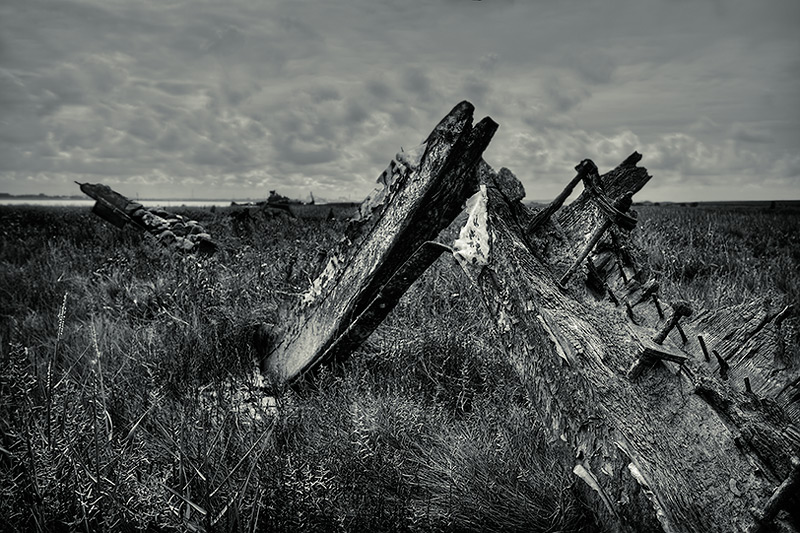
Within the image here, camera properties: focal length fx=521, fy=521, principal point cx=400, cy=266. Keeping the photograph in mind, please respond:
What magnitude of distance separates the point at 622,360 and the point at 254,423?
6.03ft

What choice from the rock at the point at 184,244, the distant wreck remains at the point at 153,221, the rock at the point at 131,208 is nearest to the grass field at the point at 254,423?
the rock at the point at 184,244

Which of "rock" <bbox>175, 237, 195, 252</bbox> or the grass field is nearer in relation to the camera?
the grass field

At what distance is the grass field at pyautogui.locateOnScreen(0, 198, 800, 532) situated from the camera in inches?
80.1

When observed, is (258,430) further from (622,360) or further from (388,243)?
(622,360)

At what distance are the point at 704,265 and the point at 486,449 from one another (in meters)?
5.84

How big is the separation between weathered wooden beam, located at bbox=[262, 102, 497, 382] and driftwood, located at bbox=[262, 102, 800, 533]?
16mm

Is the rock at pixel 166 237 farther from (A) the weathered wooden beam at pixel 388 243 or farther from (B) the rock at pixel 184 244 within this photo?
(A) the weathered wooden beam at pixel 388 243

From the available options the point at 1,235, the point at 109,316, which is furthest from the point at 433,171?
the point at 1,235

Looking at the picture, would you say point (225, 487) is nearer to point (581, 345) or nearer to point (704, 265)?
point (581, 345)

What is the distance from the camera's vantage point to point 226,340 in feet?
12.9

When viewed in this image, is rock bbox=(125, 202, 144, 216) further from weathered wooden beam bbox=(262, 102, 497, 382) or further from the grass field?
weathered wooden beam bbox=(262, 102, 497, 382)

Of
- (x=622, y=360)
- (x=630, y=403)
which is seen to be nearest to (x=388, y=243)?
(x=622, y=360)

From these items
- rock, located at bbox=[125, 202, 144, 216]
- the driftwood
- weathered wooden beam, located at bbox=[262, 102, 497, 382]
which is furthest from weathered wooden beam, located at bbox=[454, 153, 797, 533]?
rock, located at bbox=[125, 202, 144, 216]

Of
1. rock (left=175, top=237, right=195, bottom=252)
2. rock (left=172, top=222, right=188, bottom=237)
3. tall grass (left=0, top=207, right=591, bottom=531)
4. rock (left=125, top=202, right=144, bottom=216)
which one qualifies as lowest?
tall grass (left=0, top=207, right=591, bottom=531)
